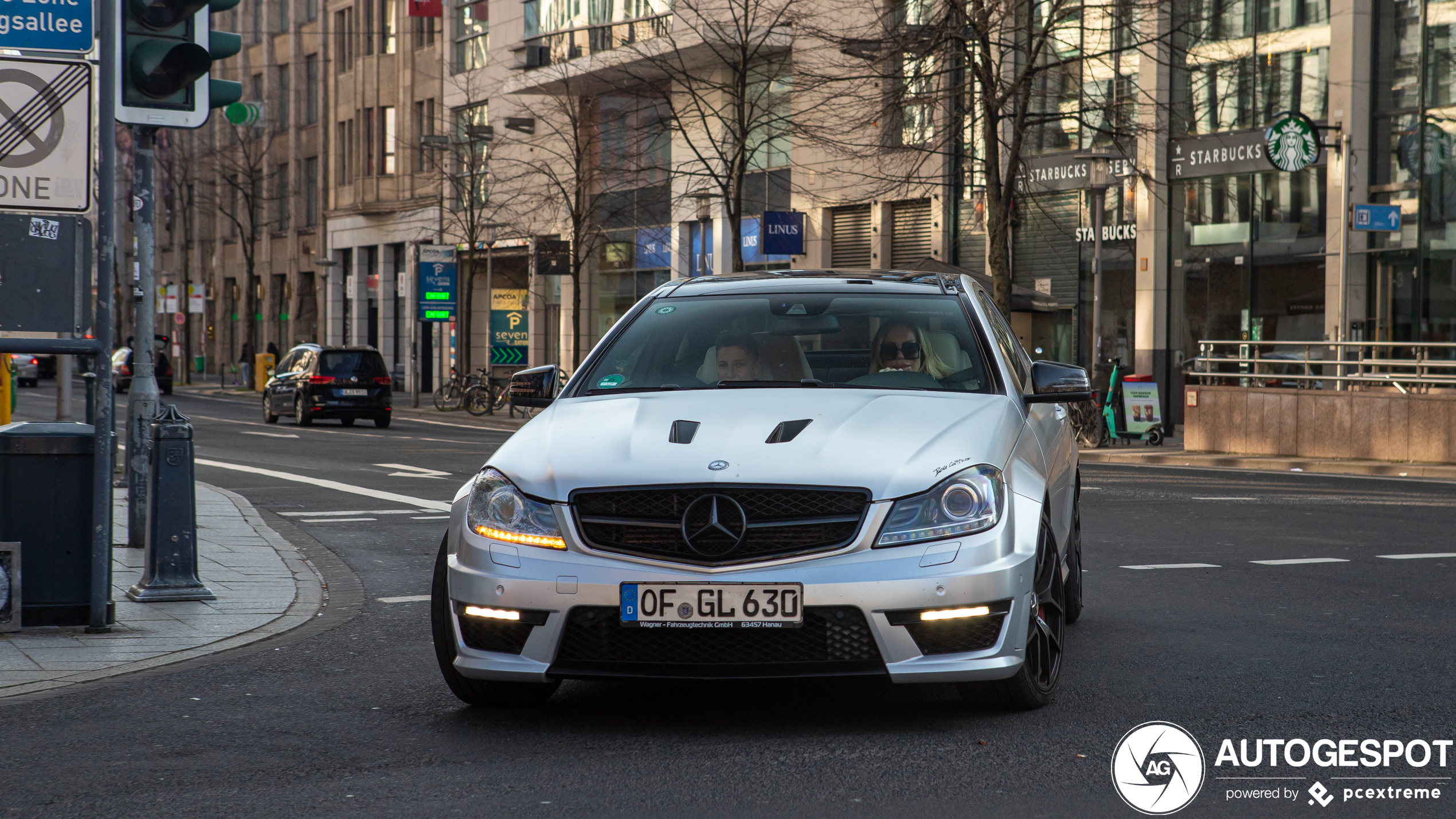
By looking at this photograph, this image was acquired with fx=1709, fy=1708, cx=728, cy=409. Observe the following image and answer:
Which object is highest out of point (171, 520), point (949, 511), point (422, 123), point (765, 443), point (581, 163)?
point (422, 123)

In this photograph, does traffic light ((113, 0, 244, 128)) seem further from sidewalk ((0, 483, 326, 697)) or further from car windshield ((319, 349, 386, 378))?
car windshield ((319, 349, 386, 378))

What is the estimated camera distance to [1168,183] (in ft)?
99.8

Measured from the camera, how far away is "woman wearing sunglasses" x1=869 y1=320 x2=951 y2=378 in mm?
6484

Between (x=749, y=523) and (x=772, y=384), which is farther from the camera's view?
(x=772, y=384)

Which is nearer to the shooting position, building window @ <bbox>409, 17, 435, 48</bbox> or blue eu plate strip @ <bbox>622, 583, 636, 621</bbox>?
blue eu plate strip @ <bbox>622, 583, 636, 621</bbox>

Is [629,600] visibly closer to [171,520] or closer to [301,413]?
[171,520]

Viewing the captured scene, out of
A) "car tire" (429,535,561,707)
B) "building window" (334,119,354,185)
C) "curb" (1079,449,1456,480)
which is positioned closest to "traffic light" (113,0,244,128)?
"car tire" (429,535,561,707)

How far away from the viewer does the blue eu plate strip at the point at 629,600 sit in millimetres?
5238

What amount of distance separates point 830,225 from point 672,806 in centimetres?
3330

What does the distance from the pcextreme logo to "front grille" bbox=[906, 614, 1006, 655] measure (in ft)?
1.68

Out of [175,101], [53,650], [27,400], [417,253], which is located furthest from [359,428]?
[53,650]

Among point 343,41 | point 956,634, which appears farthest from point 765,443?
point 343,41

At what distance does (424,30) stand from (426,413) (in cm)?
1766

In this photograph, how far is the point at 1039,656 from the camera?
5.75 m
